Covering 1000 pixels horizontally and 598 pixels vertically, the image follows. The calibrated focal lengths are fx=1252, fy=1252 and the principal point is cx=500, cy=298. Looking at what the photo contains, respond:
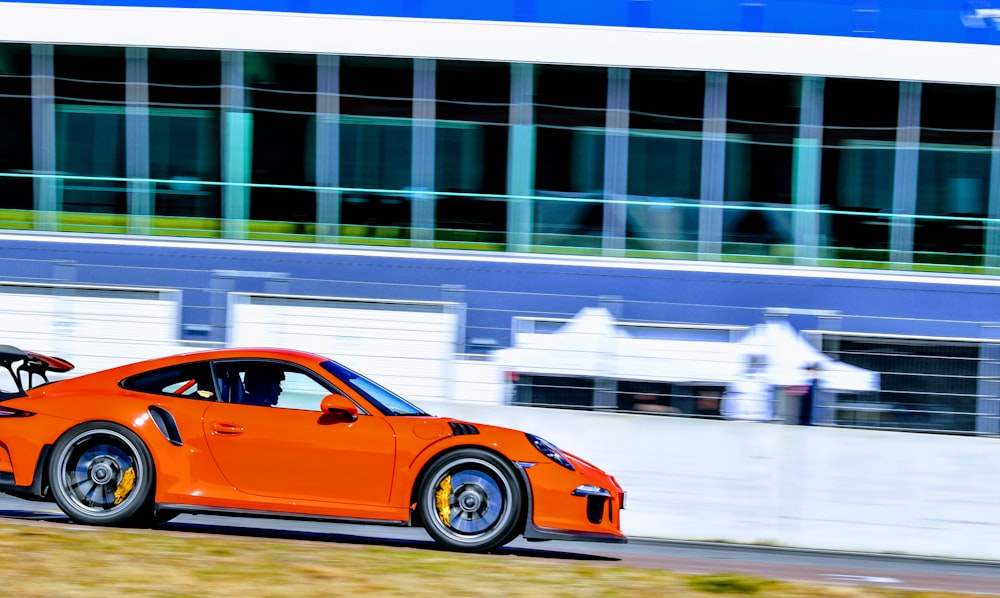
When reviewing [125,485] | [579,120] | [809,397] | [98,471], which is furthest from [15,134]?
[809,397]

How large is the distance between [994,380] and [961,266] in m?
6.53

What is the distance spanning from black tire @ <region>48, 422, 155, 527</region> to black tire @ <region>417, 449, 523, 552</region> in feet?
5.52

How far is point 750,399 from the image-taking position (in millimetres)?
10594

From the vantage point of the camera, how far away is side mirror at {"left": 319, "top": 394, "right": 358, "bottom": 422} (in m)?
7.54

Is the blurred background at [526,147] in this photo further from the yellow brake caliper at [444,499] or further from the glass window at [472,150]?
the yellow brake caliper at [444,499]

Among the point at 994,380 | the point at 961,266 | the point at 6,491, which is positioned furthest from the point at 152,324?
the point at 961,266

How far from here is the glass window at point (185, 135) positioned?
Result: 56.4 ft

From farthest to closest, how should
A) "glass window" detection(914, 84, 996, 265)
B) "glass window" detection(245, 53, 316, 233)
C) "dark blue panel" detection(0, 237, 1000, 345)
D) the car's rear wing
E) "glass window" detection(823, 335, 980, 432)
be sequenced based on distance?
"glass window" detection(245, 53, 316, 233)
"glass window" detection(914, 84, 996, 265)
"dark blue panel" detection(0, 237, 1000, 345)
"glass window" detection(823, 335, 980, 432)
the car's rear wing

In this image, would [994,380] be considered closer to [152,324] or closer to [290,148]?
[152,324]

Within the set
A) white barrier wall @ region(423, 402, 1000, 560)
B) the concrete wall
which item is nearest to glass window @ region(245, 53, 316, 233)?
the concrete wall

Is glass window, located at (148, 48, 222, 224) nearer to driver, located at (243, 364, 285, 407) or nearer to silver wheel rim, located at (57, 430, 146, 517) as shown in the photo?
driver, located at (243, 364, 285, 407)

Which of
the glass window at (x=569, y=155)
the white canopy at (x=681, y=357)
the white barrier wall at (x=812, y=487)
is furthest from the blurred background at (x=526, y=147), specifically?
the white barrier wall at (x=812, y=487)

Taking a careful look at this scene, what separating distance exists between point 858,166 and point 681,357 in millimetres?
7185

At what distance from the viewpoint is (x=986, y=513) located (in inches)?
404
